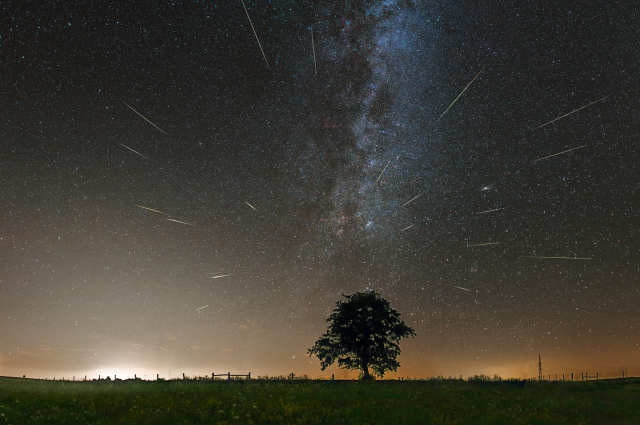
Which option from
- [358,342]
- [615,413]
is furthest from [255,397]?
[358,342]

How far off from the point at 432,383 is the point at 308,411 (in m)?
16.2

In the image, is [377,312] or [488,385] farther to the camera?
[377,312]

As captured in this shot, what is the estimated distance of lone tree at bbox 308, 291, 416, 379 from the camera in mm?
49312

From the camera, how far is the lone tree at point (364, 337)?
49.3 m

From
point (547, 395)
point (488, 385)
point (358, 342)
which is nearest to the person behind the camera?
point (547, 395)

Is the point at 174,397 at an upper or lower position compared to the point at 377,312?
lower

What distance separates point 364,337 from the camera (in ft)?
163

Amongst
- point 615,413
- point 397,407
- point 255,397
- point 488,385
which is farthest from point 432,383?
point 255,397

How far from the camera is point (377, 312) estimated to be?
164 feet

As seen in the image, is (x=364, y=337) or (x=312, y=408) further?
(x=364, y=337)

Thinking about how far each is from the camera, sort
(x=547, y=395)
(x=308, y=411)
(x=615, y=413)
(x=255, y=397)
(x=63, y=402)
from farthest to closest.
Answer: (x=547, y=395), (x=615, y=413), (x=255, y=397), (x=63, y=402), (x=308, y=411)

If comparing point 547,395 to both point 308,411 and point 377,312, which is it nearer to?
point 308,411

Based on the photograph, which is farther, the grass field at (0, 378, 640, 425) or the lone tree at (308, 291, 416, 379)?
the lone tree at (308, 291, 416, 379)

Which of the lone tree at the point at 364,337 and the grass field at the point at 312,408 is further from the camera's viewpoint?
the lone tree at the point at 364,337
